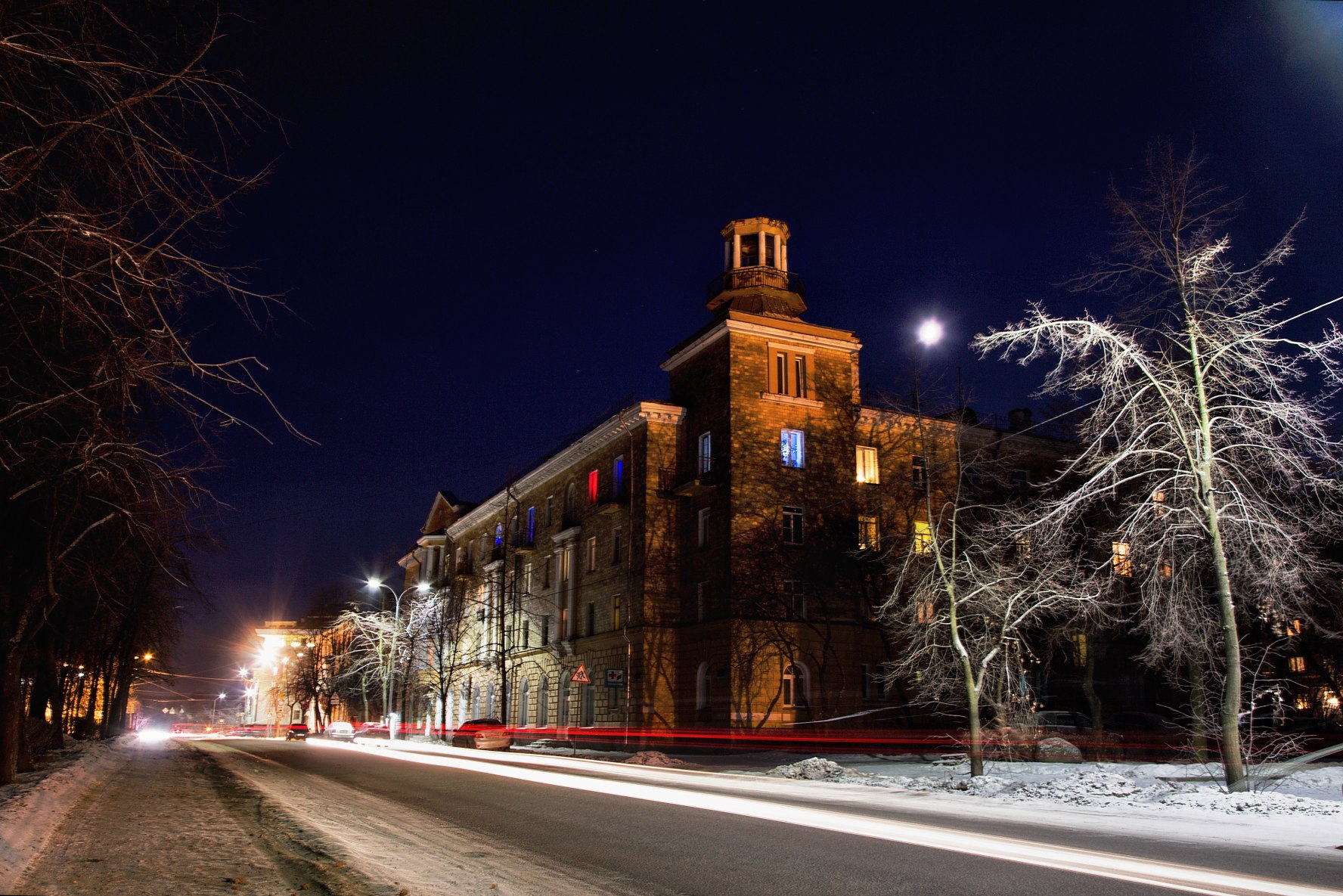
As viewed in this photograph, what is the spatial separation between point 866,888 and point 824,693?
106 feet

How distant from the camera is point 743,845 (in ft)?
33.8

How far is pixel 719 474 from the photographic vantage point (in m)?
41.2

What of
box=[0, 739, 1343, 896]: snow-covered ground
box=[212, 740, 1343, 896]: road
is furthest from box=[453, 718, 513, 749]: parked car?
box=[212, 740, 1343, 896]: road

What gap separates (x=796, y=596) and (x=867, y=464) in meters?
7.64

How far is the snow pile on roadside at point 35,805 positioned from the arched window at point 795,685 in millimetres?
23523

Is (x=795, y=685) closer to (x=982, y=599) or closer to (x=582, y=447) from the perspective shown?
(x=582, y=447)

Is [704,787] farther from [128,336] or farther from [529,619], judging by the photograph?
[529,619]

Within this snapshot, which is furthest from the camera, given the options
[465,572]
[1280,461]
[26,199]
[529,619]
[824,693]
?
[465,572]

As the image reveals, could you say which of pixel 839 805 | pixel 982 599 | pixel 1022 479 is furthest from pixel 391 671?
pixel 839 805

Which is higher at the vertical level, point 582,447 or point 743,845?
point 582,447

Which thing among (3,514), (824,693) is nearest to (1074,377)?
(3,514)

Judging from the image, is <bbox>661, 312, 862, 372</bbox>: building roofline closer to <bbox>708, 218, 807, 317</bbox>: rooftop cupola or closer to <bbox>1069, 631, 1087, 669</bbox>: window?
<bbox>708, 218, 807, 317</bbox>: rooftop cupola

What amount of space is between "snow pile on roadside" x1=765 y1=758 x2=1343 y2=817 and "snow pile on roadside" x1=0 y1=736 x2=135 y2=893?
14.0 metres

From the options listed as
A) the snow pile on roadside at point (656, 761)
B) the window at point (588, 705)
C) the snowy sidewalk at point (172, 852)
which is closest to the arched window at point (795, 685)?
the snow pile on roadside at point (656, 761)
